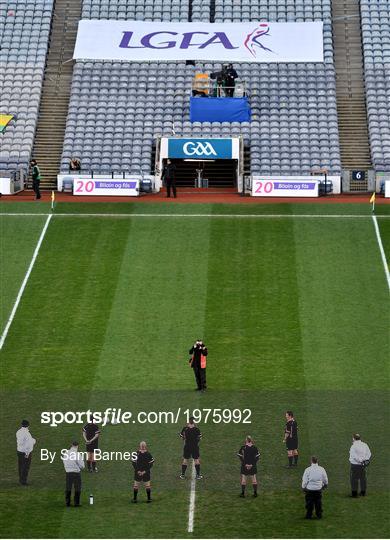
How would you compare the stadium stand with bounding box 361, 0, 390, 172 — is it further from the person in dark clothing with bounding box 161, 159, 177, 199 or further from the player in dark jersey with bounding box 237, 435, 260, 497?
the player in dark jersey with bounding box 237, 435, 260, 497

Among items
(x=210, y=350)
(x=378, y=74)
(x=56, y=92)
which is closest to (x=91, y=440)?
(x=210, y=350)

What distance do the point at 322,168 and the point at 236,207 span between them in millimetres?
5174

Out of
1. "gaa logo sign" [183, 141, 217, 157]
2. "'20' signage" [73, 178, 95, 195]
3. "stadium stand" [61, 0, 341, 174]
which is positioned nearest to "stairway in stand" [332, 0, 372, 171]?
"stadium stand" [61, 0, 341, 174]

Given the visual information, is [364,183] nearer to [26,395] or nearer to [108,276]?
[108,276]

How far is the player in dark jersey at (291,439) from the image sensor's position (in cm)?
3881

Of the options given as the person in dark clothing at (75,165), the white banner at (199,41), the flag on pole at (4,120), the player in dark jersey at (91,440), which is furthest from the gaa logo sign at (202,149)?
the player in dark jersey at (91,440)

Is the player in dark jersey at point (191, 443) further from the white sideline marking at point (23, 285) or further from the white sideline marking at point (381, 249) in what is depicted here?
the white sideline marking at point (381, 249)

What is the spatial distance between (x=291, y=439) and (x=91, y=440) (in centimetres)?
507

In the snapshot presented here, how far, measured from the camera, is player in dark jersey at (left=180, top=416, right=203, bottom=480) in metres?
38.4

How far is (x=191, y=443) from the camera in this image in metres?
38.5

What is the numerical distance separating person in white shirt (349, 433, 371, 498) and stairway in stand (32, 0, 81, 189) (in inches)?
1155

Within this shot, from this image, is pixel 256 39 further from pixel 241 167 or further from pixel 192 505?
pixel 192 505

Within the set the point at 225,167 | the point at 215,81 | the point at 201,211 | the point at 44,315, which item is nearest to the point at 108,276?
the point at 44,315

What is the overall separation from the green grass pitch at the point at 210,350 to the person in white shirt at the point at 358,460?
0.54 metres
